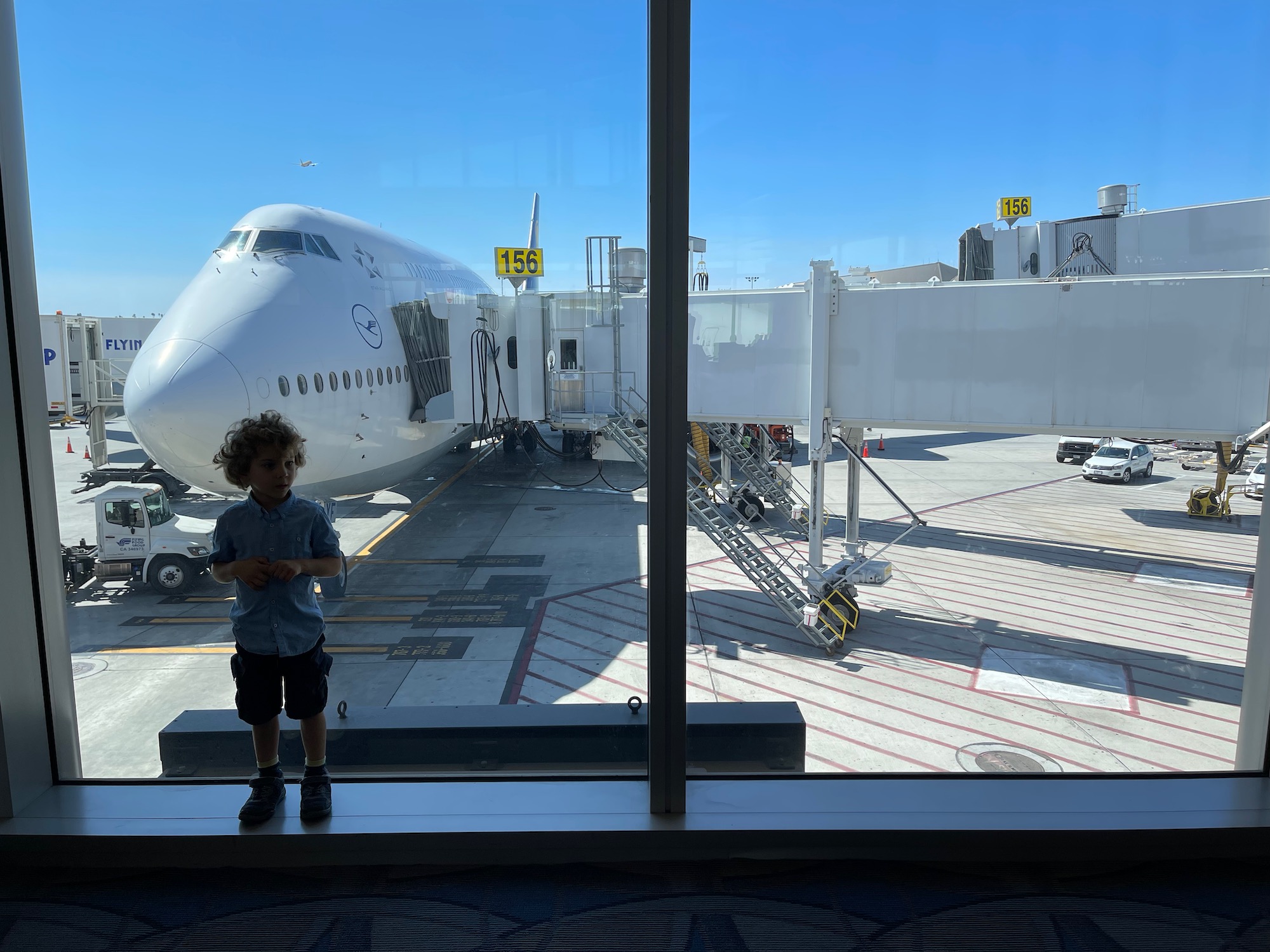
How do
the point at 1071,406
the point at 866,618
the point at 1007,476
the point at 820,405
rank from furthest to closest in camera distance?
the point at 1007,476, the point at 866,618, the point at 820,405, the point at 1071,406

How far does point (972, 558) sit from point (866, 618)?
3383 millimetres

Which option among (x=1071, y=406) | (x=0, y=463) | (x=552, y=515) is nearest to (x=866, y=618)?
(x=1071, y=406)

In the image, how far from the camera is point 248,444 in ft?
7.73

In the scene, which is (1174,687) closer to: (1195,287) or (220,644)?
(1195,287)

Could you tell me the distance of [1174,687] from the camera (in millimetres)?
6668

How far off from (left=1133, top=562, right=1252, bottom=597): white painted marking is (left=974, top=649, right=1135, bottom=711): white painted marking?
299cm

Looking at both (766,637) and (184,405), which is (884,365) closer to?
(766,637)

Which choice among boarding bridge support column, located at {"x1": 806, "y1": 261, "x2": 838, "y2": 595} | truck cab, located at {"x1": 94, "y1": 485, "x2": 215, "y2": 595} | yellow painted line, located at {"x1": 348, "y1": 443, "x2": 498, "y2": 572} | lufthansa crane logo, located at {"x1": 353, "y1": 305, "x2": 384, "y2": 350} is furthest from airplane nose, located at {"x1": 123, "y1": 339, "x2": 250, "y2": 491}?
boarding bridge support column, located at {"x1": 806, "y1": 261, "x2": 838, "y2": 595}

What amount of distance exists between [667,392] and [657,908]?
4.95ft

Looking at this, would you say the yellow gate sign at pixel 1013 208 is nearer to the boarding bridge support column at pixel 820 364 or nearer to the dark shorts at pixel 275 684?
the boarding bridge support column at pixel 820 364

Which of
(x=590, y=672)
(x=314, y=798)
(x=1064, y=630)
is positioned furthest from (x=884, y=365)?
(x=314, y=798)

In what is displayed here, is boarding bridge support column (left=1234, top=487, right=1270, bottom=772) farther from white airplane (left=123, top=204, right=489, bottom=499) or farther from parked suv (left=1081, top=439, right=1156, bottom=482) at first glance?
parked suv (left=1081, top=439, right=1156, bottom=482)

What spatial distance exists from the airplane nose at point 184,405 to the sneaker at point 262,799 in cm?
465

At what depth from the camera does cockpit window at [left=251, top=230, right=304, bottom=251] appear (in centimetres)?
852
